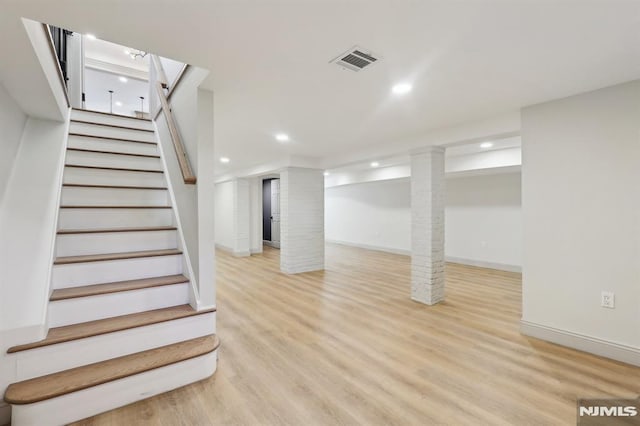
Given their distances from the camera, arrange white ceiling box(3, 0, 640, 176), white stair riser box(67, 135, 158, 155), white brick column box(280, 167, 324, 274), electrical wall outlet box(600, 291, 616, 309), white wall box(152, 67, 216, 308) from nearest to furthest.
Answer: white ceiling box(3, 0, 640, 176) → white wall box(152, 67, 216, 308) → electrical wall outlet box(600, 291, 616, 309) → white stair riser box(67, 135, 158, 155) → white brick column box(280, 167, 324, 274)

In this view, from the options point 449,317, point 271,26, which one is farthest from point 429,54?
point 449,317

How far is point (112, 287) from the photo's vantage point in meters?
2.22

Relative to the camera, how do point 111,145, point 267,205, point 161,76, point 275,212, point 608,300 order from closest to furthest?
point 608,300 < point 111,145 < point 161,76 < point 275,212 < point 267,205

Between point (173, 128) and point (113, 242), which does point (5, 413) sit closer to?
point (113, 242)

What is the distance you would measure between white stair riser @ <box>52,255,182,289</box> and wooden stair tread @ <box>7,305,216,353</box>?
1.21ft

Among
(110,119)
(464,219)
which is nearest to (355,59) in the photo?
(110,119)

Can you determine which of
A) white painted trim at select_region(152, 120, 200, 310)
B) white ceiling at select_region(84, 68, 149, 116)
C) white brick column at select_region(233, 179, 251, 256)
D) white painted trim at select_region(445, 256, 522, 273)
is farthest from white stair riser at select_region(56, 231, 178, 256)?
white ceiling at select_region(84, 68, 149, 116)

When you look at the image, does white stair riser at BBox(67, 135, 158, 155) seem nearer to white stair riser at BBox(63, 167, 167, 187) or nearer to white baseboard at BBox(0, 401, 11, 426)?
white stair riser at BBox(63, 167, 167, 187)

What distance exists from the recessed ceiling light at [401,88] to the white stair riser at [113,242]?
8.19 ft

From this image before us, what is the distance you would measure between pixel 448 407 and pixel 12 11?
330 centimetres

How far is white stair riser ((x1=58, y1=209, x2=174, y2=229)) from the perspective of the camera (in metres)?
2.63

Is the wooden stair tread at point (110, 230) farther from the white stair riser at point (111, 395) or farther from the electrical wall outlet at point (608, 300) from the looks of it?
the electrical wall outlet at point (608, 300)

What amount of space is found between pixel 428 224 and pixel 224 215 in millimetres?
6363

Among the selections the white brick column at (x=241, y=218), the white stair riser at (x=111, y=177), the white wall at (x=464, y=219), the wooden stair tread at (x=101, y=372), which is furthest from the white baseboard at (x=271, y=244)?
the wooden stair tread at (x=101, y=372)
